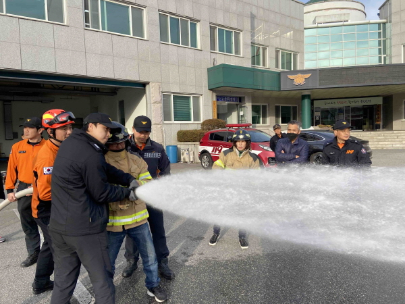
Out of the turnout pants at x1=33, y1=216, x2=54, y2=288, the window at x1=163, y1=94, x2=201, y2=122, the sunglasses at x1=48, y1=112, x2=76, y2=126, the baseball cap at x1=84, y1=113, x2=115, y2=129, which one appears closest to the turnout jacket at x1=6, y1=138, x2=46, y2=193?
the turnout pants at x1=33, y1=216, x2=54, y2=288

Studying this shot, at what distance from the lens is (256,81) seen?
18219 millimetres

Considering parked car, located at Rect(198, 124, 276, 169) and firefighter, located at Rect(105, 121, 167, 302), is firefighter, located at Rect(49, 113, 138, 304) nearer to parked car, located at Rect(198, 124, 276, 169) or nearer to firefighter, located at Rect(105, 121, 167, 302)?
firefighter, located at Rect(105, 121, 167, 302)

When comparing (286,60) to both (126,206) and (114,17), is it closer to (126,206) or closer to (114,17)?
(114,17)

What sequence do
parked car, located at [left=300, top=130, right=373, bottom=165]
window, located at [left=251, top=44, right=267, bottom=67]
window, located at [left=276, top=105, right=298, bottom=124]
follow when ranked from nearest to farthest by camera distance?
parked car, located at [left=300, top=130, right=373, bottom=165]
window, located at [left=251, top=44, right=267, bottom=67]
window, located at [left=276, top=105, right=298, bottom=124]

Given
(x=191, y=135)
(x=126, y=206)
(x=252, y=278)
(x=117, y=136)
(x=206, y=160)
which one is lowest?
(x=252, y=278)

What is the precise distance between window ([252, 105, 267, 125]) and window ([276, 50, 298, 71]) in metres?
3.38

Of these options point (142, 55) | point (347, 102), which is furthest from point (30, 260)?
point (347, 102)

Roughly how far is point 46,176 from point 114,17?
506 inches

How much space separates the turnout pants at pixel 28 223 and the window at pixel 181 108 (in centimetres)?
1194

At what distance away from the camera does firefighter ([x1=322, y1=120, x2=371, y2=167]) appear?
3748 mm

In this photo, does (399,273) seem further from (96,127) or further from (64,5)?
(64,5)

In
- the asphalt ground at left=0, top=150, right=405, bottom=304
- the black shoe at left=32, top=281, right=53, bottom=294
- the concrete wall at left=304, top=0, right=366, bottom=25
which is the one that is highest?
the concrete wall at left=304, top=0, right=366, bottom=25

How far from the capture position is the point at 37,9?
1137cm

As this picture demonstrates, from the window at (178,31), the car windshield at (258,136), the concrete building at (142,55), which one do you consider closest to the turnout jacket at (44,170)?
the car windshield at (258,136)
